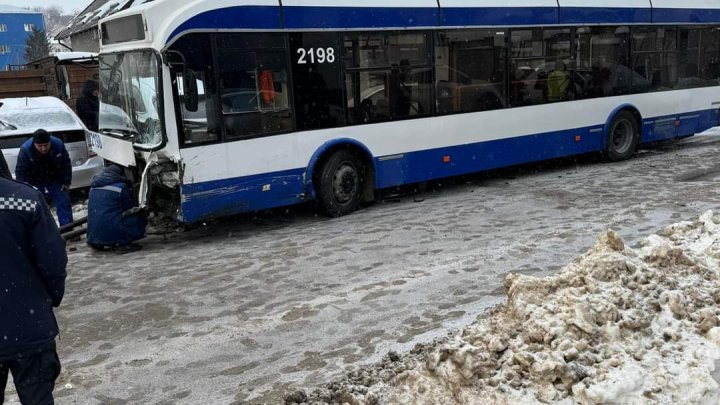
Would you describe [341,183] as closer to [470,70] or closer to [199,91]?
[199,91]

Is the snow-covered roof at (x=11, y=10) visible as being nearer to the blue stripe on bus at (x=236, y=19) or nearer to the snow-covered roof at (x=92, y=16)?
the snow-covered roof at (x=92, y=16)

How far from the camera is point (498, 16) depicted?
10.8 meters

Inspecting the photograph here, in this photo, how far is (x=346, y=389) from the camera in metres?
3.95

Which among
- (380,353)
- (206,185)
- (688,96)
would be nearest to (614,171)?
(688,96)

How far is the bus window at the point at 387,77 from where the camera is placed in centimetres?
928

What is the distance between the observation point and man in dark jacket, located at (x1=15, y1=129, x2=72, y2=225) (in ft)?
29.1

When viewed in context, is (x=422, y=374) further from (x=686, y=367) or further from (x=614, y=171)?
(x=614, y=171)

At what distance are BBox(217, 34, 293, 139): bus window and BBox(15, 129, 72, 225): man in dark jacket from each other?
2.65m

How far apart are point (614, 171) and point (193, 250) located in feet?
25.3

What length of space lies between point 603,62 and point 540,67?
173 cm

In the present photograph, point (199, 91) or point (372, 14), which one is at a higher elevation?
point (372, 14)

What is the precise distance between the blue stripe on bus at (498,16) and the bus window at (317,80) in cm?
216

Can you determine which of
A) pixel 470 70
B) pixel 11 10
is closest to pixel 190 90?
pixel 470 70

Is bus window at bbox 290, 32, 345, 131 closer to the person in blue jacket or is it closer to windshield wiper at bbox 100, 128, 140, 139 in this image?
windshield wiper at bbox 100, 128, 140, 139
